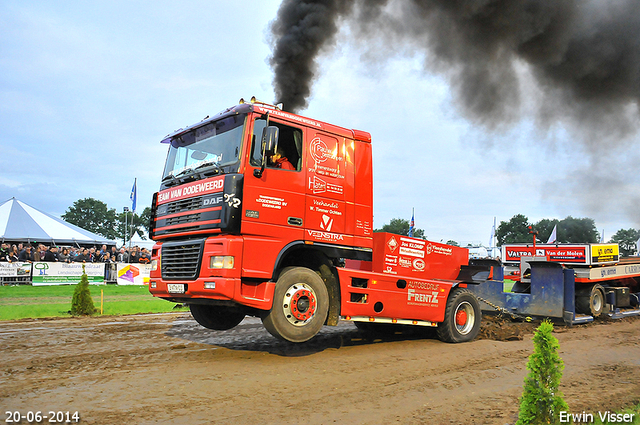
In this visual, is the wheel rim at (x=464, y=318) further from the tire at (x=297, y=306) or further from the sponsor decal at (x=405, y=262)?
the tire at (x=297, y=306)

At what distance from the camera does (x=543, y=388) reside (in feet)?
12.3

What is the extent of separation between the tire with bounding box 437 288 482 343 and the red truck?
39 cm

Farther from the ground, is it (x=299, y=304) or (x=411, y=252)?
(x=411, y=252)

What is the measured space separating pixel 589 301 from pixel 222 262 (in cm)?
1025

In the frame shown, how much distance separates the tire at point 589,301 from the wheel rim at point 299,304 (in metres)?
8.74

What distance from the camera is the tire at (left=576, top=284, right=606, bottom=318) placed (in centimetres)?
1212

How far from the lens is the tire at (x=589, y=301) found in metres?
12.1

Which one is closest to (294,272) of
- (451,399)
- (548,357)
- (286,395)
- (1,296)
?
(286,395)

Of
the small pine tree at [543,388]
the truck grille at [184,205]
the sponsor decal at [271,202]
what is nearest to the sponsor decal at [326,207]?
the sponsor decal at [271,202]

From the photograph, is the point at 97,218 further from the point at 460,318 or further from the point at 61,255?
the point at 460,318

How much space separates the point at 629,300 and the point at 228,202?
43.0 ft

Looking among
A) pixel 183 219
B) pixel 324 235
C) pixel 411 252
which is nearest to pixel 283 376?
pixel 324 235

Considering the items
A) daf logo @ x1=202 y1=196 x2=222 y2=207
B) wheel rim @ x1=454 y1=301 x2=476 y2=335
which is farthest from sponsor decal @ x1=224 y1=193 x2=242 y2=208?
wheel rim @ x1=454 y1=301 x2=476 y2=335

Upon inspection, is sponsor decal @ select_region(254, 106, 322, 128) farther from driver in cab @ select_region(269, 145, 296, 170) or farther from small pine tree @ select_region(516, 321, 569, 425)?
small pine tree @ select_region(516, 321, 569, 425)
